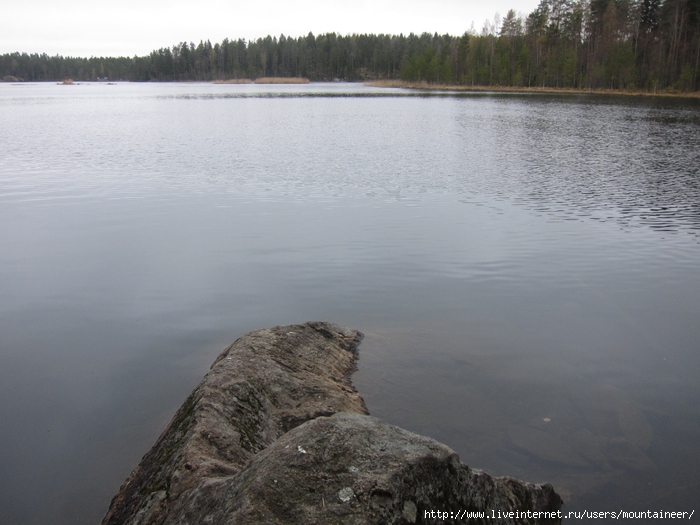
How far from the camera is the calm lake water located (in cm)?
510

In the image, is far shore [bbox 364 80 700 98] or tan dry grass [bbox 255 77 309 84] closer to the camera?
far shore [bbox 364 80 700 98]

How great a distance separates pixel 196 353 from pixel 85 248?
5889mm

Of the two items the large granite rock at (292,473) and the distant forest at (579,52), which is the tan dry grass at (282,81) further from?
the large granite rock at (292,473)

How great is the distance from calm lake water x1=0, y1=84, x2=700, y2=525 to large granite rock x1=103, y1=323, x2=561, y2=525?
42.2 inches

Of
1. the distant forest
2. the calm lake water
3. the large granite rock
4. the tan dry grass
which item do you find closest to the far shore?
the distant forest

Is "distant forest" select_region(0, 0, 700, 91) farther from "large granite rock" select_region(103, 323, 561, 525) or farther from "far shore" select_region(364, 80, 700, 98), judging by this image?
"large granite rock" select_region(103, 323, 561, 525)

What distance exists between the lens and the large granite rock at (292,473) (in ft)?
8.66

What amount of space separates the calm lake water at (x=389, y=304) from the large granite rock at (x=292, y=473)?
107 cm

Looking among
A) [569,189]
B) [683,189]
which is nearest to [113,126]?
[569,189]

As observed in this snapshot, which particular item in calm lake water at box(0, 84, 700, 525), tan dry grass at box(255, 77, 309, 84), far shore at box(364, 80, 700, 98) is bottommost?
calm lake water at box(0, 84, 700, 525)

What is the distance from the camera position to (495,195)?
16.4 m

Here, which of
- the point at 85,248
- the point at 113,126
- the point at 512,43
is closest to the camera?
the point at 85,248

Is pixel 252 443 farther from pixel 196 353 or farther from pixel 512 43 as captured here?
pixel 512 43

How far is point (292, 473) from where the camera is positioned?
2.74 meters
